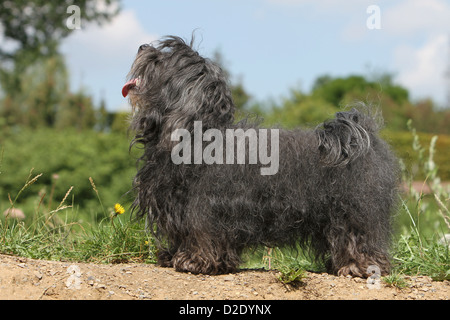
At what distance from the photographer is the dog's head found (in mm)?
3965

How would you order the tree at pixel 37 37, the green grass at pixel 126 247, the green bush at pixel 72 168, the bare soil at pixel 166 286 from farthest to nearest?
the tree at pixel 37 37, the green bush at pixel 72 168, the green grass at pixel 126 247, the bare soil at pixel 166 286

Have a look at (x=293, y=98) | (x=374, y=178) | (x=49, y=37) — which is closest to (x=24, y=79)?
(x=49, y=37)

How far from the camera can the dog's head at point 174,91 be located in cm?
396

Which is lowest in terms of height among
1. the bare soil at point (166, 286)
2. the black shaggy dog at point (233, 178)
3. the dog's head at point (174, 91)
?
the bare soil at point (166, 286)

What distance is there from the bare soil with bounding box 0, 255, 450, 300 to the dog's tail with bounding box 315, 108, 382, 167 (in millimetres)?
973

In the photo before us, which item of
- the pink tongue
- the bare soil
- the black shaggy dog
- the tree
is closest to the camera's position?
the bare soil

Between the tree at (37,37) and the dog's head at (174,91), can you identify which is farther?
the tree at (37,37)

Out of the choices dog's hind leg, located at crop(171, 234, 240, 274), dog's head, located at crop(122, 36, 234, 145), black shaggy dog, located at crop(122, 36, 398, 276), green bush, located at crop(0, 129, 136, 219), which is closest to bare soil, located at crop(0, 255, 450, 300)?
dog's hind leg, located at crop(171, 234, 240, 274)

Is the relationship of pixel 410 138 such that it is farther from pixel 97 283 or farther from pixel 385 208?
pixel 97 283

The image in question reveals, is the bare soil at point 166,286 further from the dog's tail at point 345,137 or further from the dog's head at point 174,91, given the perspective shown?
the dog's head at point 174,91

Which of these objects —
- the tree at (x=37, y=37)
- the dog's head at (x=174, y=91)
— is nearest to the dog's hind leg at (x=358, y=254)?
the dog's head at (x=174, y=91)

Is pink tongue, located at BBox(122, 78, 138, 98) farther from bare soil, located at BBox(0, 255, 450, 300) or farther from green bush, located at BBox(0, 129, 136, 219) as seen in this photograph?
green bush, located at BBox(0, 129, 136, 219)

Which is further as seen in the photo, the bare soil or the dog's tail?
the dog's tail

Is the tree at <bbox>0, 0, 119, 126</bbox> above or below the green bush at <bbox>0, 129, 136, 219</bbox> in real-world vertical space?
above
